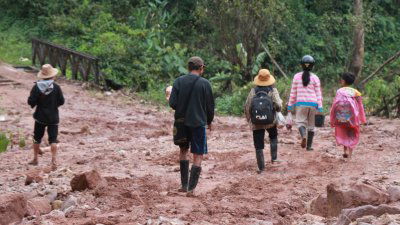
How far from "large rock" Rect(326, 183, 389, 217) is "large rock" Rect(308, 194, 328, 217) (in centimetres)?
5

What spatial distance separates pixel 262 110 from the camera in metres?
9.06

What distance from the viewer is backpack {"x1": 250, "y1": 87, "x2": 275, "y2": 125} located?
29.7 ft

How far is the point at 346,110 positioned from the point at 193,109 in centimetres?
335

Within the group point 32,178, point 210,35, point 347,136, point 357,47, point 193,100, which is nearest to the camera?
point 193,100

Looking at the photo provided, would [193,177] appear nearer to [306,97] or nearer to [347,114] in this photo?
[347,114]

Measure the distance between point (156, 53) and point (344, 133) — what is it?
13.8 metres

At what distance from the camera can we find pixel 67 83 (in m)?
21.0

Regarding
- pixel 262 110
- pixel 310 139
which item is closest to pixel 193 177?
pixel 262 110

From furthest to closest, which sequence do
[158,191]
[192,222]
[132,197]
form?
[158,191] < [132,197] < [192,222]

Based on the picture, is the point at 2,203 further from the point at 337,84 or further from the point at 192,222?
the point at 337,84

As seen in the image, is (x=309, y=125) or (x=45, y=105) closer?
(x=45, y=105)

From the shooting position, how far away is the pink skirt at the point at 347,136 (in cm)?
1018

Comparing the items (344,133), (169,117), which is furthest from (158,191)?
(169,117)

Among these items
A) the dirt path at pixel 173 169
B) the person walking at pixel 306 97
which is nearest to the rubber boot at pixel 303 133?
the person walking at pixel 306 97
